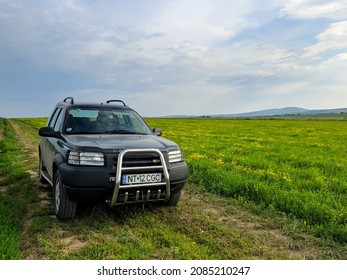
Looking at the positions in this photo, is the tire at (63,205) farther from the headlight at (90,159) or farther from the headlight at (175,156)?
the headlight at (175,156)

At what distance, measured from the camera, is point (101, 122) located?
5.90 meters

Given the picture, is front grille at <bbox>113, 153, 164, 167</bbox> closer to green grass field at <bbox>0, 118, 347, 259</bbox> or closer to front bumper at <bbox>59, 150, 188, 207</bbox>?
front bumper at <bbox>59, 150, 188, 207</bbox>

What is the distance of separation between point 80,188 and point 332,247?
3576mm

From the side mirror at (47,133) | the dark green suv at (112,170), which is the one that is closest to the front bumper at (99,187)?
the dark green suv at (112,170)

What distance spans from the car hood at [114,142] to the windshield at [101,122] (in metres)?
0.35

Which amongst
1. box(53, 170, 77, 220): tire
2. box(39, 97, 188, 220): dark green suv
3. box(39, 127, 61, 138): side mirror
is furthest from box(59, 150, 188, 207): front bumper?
box(39, 127, 61, 138): side mirror

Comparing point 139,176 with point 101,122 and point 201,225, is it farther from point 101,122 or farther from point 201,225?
point 101,122

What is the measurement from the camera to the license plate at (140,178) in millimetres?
4449

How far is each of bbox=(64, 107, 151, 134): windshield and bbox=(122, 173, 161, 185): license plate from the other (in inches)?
56.9

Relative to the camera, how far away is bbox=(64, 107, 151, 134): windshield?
5715mm

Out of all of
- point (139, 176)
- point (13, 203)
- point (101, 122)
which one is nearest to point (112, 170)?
point (139, 176)

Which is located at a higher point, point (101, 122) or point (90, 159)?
point (101, 122)

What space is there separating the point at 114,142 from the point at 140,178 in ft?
2.45
